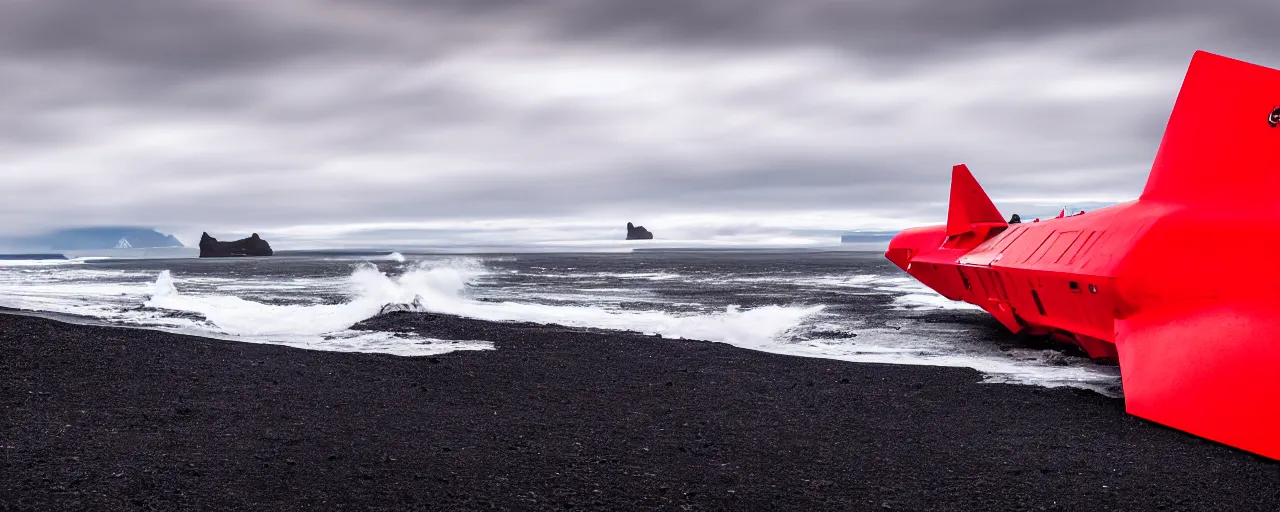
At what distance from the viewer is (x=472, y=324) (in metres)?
14.9

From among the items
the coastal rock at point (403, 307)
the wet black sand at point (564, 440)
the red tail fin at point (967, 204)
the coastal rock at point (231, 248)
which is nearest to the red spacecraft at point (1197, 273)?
the wet black sand at point (564, 440)

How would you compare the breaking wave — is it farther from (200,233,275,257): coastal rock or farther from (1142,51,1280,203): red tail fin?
(200,233,275,257): coastal rock

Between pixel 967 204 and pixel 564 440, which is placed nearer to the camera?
pixel 564 440

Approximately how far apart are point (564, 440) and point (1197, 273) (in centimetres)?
647

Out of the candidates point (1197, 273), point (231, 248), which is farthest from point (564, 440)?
point (231, 248)

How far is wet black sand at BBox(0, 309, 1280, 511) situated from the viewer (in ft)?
16.0

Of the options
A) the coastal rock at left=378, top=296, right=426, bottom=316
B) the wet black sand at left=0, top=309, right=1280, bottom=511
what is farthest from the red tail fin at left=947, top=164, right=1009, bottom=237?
the coastal rock at left=378, top=296, right=426, bottom=316

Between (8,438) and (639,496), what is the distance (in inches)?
182

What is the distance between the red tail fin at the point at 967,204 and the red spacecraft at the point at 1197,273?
216 inches

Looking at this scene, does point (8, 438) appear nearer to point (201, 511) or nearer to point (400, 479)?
point (201, 511)

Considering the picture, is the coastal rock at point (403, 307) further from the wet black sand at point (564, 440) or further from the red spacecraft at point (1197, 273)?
the red spacecraft at point (1197, 273)

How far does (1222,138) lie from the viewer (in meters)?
8.59

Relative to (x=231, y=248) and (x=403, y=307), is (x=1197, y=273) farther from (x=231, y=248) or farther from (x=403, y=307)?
(x=231, y=248)

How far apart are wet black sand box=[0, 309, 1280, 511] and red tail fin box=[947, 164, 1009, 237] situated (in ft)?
25.2
